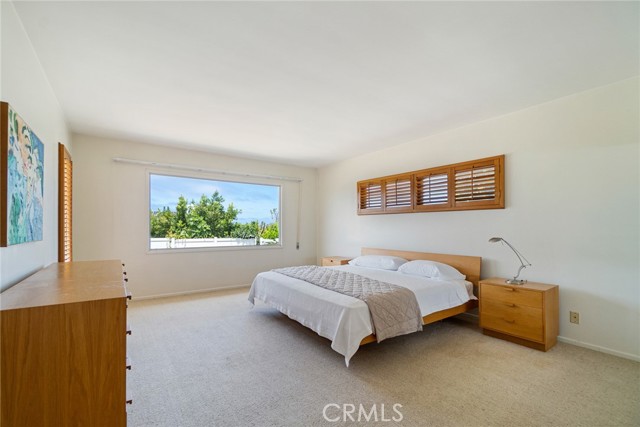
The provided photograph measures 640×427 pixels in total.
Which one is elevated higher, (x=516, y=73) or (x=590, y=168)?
(x=516, y=73)

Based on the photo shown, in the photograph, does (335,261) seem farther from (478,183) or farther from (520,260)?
(520,260)

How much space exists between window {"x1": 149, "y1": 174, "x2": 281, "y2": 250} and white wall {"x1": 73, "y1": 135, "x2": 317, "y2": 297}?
0.18m

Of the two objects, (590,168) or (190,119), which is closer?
(590,168)

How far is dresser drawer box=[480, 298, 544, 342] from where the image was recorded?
282cm

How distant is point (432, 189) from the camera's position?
13.9ft

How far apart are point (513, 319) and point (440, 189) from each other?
184 cm

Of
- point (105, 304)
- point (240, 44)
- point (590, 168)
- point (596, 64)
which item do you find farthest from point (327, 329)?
point (596, 64)

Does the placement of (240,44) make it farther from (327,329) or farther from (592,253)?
(592,253)

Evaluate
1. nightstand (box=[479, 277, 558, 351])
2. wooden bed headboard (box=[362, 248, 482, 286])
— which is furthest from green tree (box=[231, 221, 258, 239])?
nightstand (box=[479, 277, 558, 351])

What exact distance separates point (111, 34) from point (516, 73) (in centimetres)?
314

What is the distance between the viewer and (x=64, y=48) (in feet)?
7.10

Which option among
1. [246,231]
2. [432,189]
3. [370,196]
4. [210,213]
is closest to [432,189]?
[432,189]

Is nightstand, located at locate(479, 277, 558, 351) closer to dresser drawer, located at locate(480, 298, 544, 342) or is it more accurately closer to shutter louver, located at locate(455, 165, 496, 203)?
dresser drawer, located at locate(480, 298, 544, 342)

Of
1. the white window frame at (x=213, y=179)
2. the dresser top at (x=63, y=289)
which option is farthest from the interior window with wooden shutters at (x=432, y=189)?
the dresser top at (x=63, y=289)
